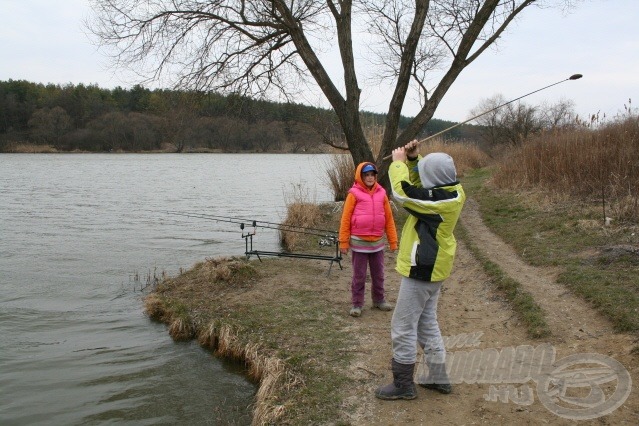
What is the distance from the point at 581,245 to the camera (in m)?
8.12

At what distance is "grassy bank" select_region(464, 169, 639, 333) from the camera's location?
18.6 feet

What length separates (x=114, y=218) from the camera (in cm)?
1748

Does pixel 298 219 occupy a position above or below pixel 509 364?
above

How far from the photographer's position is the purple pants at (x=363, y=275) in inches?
250

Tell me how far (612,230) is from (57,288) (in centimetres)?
965

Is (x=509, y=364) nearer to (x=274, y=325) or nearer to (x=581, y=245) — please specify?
(x=274, y=325)

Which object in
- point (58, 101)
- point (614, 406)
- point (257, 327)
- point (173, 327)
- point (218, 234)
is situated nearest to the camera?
point (614, 406)

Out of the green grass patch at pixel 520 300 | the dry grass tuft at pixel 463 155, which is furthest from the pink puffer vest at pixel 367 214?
the dry grass tuft at pixel 463 155

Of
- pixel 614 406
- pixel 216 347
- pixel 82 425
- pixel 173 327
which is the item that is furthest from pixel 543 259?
pixel 82 425

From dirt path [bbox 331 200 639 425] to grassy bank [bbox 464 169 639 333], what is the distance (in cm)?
23

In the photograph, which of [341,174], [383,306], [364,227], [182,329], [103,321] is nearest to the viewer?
[364,227]

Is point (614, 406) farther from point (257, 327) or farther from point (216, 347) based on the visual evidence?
point (216, 347)

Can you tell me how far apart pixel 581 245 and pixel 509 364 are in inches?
166

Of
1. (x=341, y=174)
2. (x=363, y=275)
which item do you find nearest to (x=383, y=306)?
(x=363, y=275)
